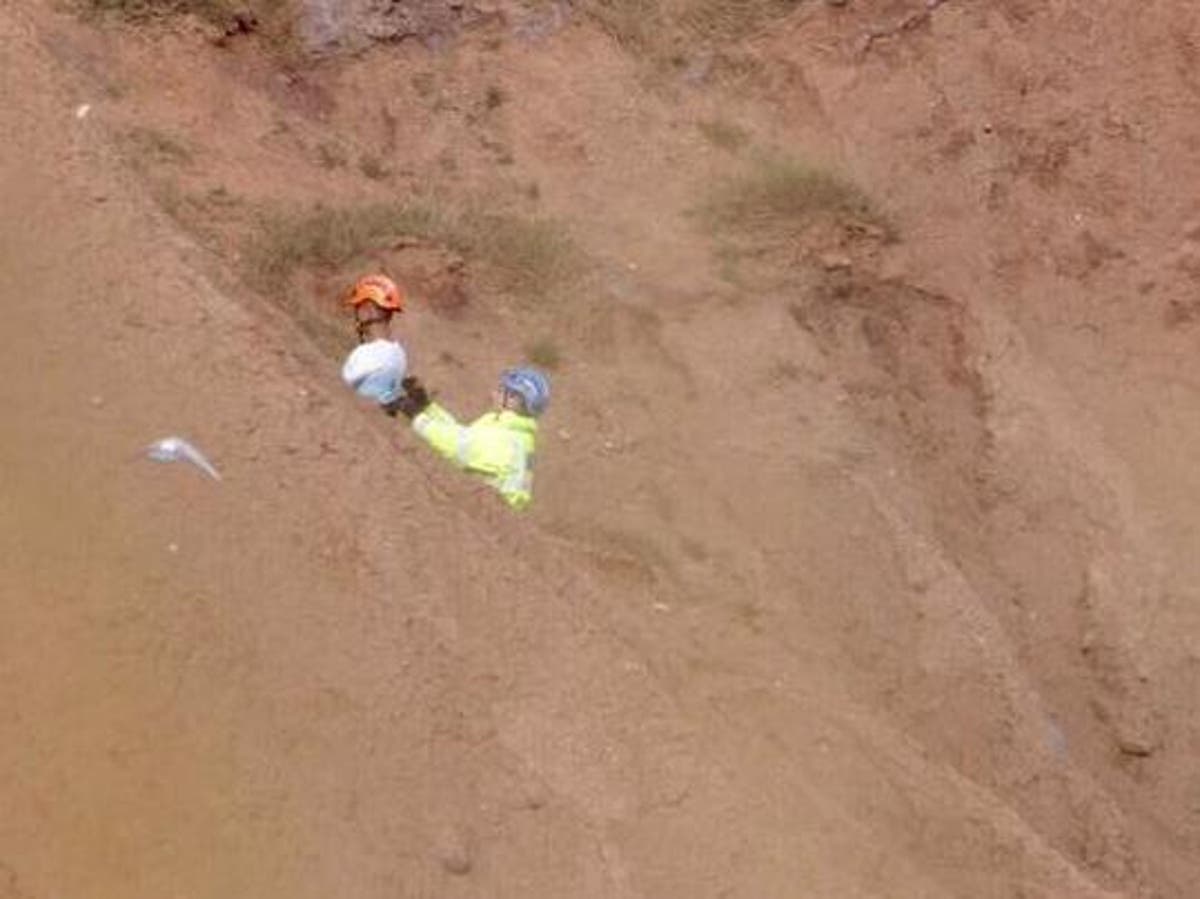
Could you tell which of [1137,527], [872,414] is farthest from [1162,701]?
[872,414]

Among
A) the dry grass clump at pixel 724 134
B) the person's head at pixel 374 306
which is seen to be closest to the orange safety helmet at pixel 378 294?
the person's head at pixel 374 306

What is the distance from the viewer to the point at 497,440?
25.7 feet

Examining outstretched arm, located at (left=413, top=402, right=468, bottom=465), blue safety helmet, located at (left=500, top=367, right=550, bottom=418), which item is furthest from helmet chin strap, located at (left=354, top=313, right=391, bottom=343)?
outstretched arm, located at (left=413, top=402, right=468, bottom=465)

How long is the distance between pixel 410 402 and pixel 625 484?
1215 mm

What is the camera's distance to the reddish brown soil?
18.3 feet

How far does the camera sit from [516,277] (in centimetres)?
1028

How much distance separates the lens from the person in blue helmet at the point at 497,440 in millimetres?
7742

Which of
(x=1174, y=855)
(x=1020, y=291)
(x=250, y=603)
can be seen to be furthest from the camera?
(x=1020, y=291)

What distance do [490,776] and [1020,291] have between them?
22.4 ft

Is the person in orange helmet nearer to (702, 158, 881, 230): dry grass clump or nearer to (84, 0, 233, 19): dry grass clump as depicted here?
(84, 0, 233, 19): dry grass clump

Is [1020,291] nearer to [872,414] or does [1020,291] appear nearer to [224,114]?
[872,414]

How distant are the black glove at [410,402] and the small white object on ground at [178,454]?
1727mm

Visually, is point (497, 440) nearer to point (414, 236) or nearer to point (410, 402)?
point (410, 402)

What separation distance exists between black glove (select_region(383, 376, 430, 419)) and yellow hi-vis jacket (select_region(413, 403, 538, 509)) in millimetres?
132
